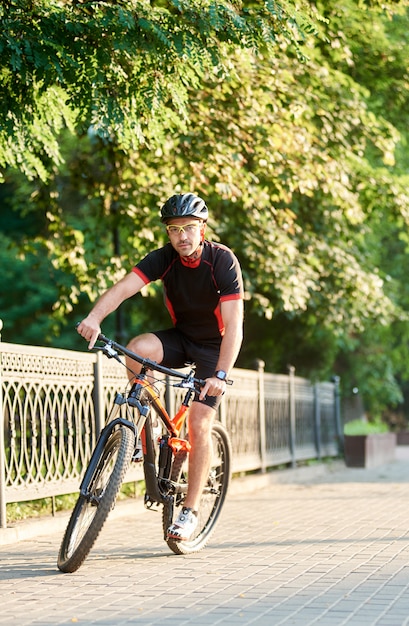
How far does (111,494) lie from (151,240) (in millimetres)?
9303

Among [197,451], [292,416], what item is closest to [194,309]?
[197,451]

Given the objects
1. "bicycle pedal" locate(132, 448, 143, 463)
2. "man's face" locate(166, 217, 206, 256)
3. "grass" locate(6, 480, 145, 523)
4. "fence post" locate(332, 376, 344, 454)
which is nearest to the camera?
"bicycle pedal" locate(132, 448, 143, 463)

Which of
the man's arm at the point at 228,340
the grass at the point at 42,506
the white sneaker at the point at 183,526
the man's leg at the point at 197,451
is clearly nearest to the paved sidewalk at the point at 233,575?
the white sneaker at the point at 183,526

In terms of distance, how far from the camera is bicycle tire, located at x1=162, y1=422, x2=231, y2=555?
7.88 metres

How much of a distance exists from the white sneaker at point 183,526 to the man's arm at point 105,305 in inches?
49.0

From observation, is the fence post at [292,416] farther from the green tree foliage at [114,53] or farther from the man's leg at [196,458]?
the man's leg at [196,458]

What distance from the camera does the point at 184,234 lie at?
24.3 ft

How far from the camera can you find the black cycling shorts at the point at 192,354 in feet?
25.1

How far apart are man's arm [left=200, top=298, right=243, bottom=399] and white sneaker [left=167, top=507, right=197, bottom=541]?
31.1 inches

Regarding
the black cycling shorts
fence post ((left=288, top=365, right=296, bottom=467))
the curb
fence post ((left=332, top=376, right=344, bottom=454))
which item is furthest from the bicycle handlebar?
fence post ((left=332, top=376, right=344, bottom=454))

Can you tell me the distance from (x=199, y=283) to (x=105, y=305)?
2.16 ft

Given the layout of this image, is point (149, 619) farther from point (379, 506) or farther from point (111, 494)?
point (379, 506)

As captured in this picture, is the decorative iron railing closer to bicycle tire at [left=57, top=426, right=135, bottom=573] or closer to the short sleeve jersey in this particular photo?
the short sleeve jersey

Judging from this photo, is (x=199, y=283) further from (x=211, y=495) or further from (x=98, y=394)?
(x=98, y=394)
